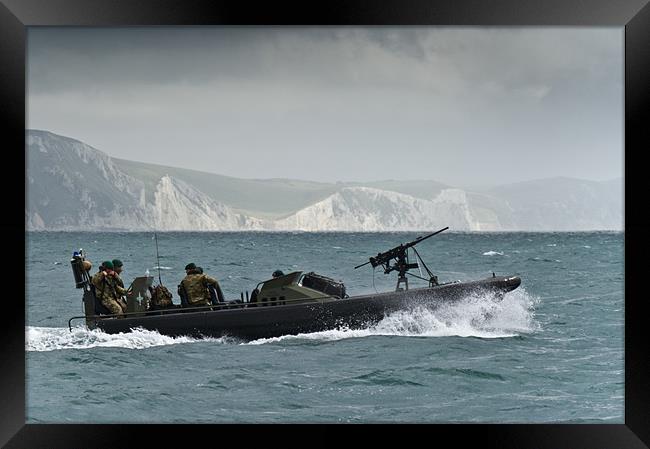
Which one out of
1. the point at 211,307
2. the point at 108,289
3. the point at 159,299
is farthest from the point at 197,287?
the point at 108,289

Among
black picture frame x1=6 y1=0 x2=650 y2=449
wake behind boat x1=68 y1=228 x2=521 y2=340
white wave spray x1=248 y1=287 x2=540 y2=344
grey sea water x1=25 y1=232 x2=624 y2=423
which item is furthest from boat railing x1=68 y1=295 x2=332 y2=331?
black picture frame x1=6 y1=0 x2=650 y2=449

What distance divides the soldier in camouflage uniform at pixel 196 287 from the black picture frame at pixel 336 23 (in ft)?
11.7

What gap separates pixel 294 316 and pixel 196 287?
1202 millimetres

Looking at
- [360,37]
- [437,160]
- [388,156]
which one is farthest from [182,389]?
[437,160]

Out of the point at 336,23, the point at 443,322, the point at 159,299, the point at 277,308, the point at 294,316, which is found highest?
the point at 336,23

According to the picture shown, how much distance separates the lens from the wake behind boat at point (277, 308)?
1066cm

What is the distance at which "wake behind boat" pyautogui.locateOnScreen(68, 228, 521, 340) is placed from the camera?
10.7 m

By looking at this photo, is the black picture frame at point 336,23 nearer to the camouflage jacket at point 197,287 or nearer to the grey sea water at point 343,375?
the grey sea water at point 343,375

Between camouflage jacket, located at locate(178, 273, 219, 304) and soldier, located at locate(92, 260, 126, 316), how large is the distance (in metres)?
0.74

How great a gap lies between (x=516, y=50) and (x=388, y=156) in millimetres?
15335

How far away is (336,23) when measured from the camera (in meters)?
7.02

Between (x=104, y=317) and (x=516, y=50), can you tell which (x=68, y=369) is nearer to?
(x=104, y=317)

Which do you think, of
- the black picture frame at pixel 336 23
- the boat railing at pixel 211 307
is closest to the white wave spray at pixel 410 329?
the boat railing at pixel 211 307

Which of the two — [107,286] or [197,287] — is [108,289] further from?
[197,287]
